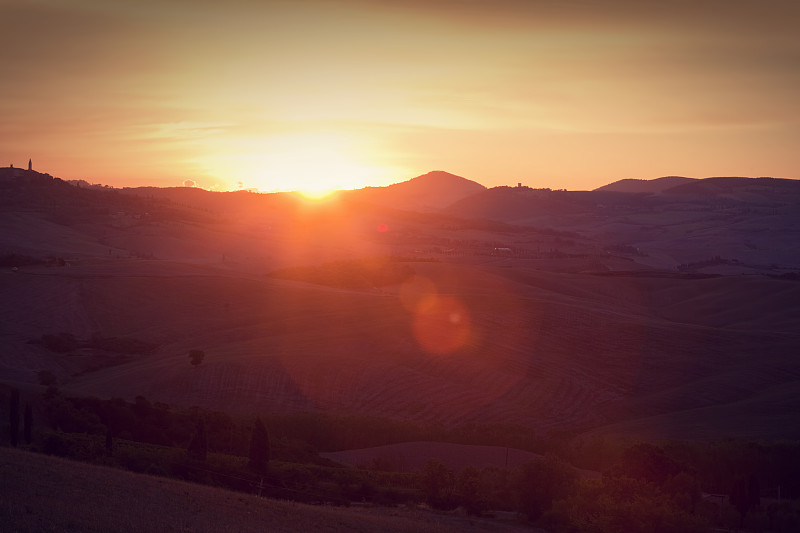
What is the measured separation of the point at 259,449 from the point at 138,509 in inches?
382

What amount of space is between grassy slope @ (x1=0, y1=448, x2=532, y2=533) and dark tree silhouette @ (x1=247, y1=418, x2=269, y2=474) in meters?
4.25

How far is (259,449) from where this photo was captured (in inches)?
995

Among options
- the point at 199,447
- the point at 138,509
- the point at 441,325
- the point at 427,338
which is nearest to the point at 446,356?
the point at 427,338

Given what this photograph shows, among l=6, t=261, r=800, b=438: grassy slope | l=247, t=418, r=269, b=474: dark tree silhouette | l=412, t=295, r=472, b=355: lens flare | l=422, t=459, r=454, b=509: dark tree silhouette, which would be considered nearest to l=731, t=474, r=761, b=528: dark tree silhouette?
l=422, t=459, r=454, b=509: dark tree silhouette

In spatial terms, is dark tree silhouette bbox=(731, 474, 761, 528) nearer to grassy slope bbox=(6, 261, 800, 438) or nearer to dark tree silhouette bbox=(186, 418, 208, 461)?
grassy slope bbox=(6, 261, 800, 438)

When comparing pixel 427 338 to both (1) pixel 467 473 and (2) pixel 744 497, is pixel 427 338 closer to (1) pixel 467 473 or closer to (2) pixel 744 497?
(1) pixel 467 473

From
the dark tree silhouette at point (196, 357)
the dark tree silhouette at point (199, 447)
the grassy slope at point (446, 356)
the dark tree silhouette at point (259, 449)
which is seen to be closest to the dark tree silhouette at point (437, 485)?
the dark tree silhouette at point (259, 449)

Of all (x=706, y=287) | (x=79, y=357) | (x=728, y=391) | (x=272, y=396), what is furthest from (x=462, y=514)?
(x=706, y=287)

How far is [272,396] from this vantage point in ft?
138

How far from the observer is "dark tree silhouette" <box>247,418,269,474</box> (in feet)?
82.2

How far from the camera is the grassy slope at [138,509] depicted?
45.6 ft

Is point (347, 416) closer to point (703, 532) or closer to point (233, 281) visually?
point (703, 532)

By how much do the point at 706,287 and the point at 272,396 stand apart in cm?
5520

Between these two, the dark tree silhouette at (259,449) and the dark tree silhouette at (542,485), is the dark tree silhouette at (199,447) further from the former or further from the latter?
the dark tree silhouette at (542,485)
